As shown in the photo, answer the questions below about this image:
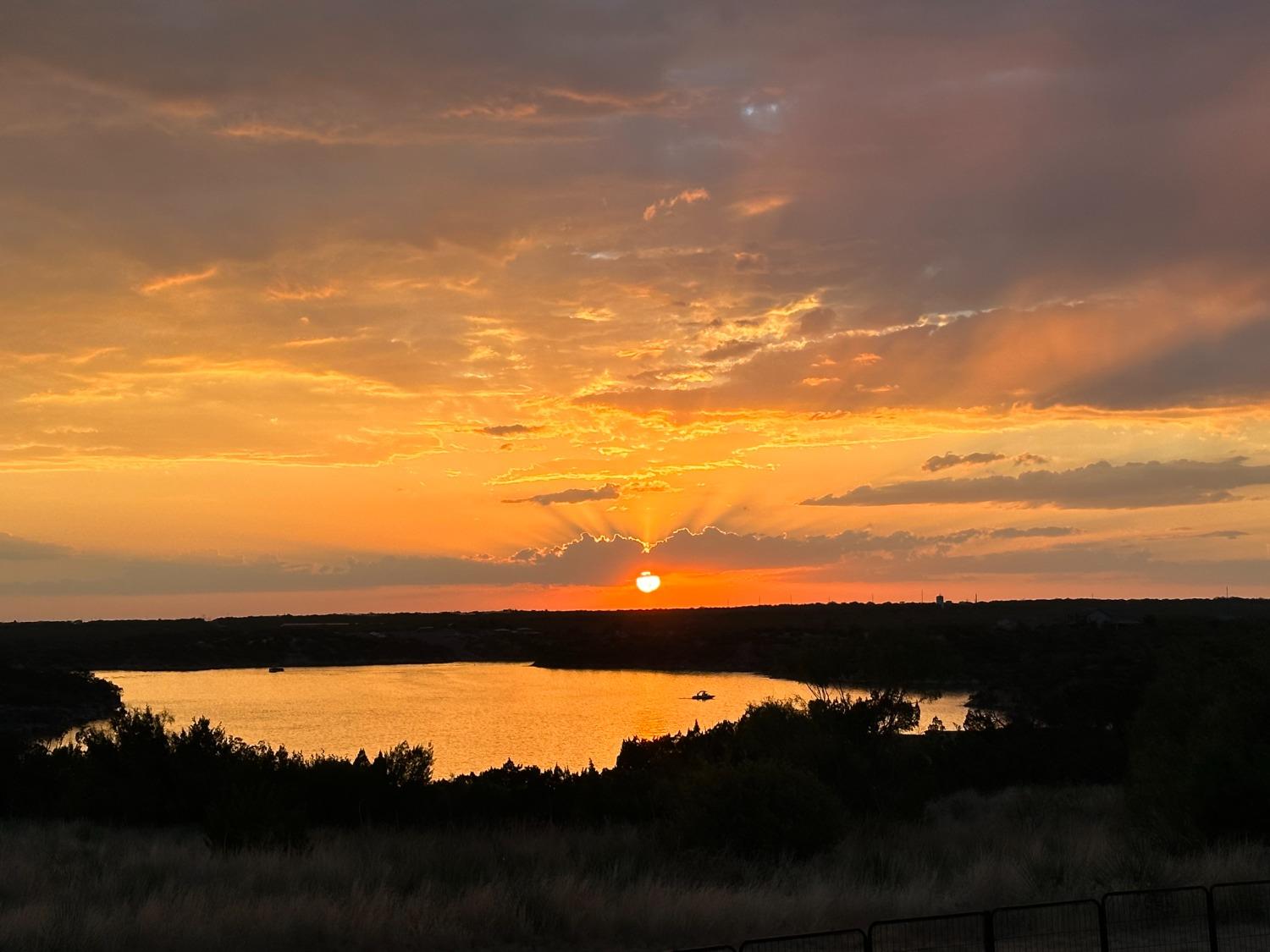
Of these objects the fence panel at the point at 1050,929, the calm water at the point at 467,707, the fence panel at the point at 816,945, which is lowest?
the calm water at the point at 467,707

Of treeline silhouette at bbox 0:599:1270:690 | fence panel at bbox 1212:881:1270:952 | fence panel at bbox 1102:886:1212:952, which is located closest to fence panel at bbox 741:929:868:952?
fence panel at bbox 1102:886:1212:952

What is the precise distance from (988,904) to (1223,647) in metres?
16.0

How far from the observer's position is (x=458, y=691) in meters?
94.6

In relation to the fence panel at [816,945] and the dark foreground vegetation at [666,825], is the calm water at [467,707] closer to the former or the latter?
the dark foreground vegetation at [666,825]

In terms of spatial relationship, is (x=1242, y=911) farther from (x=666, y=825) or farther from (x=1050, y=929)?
(x=666, y=825)

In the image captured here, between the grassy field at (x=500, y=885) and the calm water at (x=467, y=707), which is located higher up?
the grassy field at (x=500, y=885)

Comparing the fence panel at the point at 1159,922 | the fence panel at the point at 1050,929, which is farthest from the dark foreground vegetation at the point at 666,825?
the fence panel at the point at 1159,922

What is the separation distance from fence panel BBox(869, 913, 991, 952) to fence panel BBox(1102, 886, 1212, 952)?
137 centimetres

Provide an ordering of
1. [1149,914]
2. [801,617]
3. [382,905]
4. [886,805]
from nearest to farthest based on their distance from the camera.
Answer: [382,905]
[1149,914]
[886,805]
[801,617]

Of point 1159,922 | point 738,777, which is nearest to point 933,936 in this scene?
point 1159,922

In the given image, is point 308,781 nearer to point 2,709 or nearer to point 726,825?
point 726,825

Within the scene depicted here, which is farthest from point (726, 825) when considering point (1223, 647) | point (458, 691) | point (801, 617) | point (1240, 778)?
point (801, 617)

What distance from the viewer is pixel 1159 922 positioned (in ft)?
44.4

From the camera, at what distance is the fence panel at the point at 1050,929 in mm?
12297
